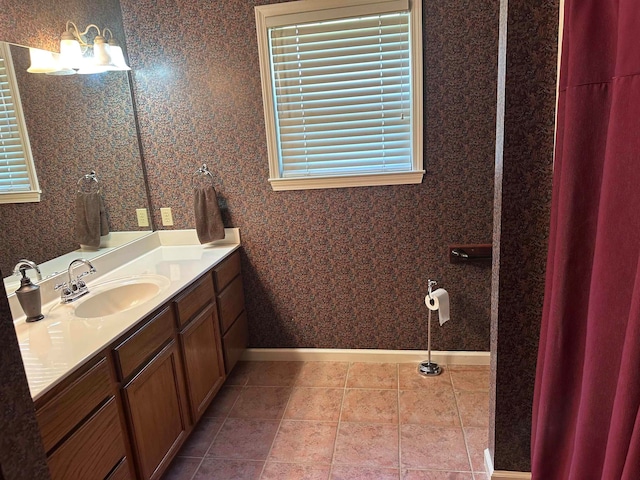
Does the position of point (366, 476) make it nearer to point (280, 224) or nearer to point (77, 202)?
point (280, 224)

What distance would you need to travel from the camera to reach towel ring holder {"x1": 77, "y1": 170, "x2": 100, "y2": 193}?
229 centimetres

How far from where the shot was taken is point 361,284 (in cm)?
285

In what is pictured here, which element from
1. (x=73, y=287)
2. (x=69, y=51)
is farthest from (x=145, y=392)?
(x=69, y=51)

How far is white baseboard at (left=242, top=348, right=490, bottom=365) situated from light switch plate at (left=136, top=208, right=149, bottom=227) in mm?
1058

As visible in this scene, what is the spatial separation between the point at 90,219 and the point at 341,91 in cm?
151

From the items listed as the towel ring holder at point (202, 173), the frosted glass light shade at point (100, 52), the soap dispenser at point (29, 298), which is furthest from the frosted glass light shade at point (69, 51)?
the soap dispenser at point (29, 298)

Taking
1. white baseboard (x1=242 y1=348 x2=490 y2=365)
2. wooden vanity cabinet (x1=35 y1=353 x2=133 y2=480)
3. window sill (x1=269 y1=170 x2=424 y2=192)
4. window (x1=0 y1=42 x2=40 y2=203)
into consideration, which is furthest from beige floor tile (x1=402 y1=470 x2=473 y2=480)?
window (x1=0 y1=42 x2=40 y2=203)

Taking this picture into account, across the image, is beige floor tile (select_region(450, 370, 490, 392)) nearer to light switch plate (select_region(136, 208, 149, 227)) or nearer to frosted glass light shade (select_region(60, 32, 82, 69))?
light switch plate (select_region(136, 208, 149, 227))

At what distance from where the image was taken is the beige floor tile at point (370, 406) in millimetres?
2414

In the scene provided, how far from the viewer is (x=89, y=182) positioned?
2.36 m

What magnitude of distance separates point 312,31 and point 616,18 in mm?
1751

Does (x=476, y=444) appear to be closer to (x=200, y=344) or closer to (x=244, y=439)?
(x=244, y=439)

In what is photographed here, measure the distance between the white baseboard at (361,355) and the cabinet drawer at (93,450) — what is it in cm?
144

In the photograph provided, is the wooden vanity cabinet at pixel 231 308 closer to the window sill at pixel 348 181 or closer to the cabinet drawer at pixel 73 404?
the window sill at pixel 348 181
